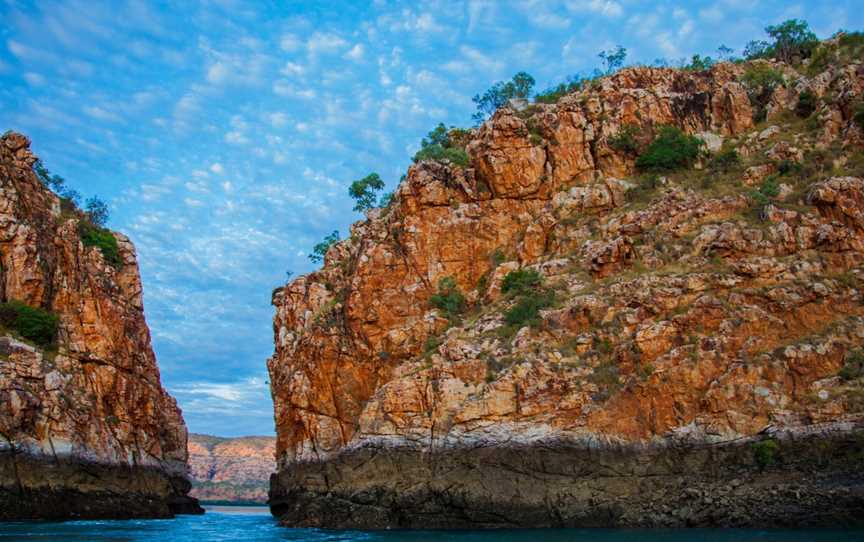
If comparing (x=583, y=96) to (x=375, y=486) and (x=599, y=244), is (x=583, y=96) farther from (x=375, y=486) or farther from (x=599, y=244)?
(x=375, y=486)

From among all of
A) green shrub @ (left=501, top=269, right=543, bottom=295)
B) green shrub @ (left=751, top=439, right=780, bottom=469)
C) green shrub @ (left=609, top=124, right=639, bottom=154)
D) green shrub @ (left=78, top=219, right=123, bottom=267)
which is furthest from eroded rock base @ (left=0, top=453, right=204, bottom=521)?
green shrub @ (left=609, top=124, right=639, bottom=154)

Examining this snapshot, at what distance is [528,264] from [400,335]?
1065cm

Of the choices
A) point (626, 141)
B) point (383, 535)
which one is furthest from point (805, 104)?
point (383, 535)

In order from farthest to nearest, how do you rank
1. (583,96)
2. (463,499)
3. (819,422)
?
(583,96) → (463,499) → (819,422)

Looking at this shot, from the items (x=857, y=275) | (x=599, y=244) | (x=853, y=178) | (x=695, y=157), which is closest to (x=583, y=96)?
(x=695, y=157)

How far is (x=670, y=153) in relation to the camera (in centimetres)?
5466

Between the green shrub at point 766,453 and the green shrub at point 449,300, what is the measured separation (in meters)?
22.1

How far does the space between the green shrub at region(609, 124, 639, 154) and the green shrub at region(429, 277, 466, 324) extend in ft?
54.1

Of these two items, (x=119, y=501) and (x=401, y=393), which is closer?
(x=401, y=393)

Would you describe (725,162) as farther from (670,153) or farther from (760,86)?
(760,86)

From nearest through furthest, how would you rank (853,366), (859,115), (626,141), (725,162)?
1. (853,366)
2. (859,115)
3. (725,162)
4. (626,141)

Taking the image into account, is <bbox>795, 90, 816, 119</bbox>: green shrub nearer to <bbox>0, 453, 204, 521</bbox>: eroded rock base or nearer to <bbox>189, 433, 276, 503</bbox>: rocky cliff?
<bbox>0, 453, 204, 521</bbox>: eroded rock base

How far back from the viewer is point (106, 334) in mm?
62500

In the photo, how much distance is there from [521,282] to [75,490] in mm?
33971
